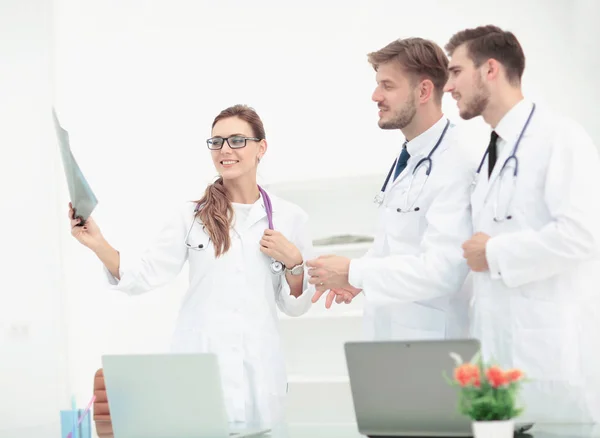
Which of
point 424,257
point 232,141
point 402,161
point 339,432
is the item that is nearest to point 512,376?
point 339,432

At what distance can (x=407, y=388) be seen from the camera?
1866 mm

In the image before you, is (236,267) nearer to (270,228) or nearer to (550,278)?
(270,228)

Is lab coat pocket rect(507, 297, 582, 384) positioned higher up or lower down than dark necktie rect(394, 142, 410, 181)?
lower down

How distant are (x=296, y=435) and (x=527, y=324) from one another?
747 mm

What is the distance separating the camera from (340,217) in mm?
4840

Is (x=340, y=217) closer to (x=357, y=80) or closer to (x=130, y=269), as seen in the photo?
(x=357, y=80)

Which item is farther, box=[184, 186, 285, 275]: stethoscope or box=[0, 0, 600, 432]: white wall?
box=[0, 0, 600, 432]: white wall

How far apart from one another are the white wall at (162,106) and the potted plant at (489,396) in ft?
9.43

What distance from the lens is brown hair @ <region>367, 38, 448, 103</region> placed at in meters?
2.99

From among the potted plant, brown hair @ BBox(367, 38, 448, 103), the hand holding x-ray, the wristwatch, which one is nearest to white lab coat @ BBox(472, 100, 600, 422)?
brown hair @ BBox(367, 38, 448, 103)

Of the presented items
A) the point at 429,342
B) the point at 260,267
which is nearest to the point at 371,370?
the point at 429,342

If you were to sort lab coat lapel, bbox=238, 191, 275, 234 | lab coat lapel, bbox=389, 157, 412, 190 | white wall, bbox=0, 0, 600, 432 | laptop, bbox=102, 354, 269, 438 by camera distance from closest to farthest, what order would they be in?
1. laptop, bbox=102, 354, 269, 438
2. lab coat lapel, bbox=389, 157, 412, 190
3. lab coat lapel, bbox=238, 191, 275, 234
4. white wall, bbox=0, 0, 600, 432

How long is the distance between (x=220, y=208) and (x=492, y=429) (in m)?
1.77

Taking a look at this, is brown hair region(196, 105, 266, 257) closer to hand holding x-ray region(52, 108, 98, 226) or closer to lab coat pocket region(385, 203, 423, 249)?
hand holding x-ray region(52, 108, 98, 226)
